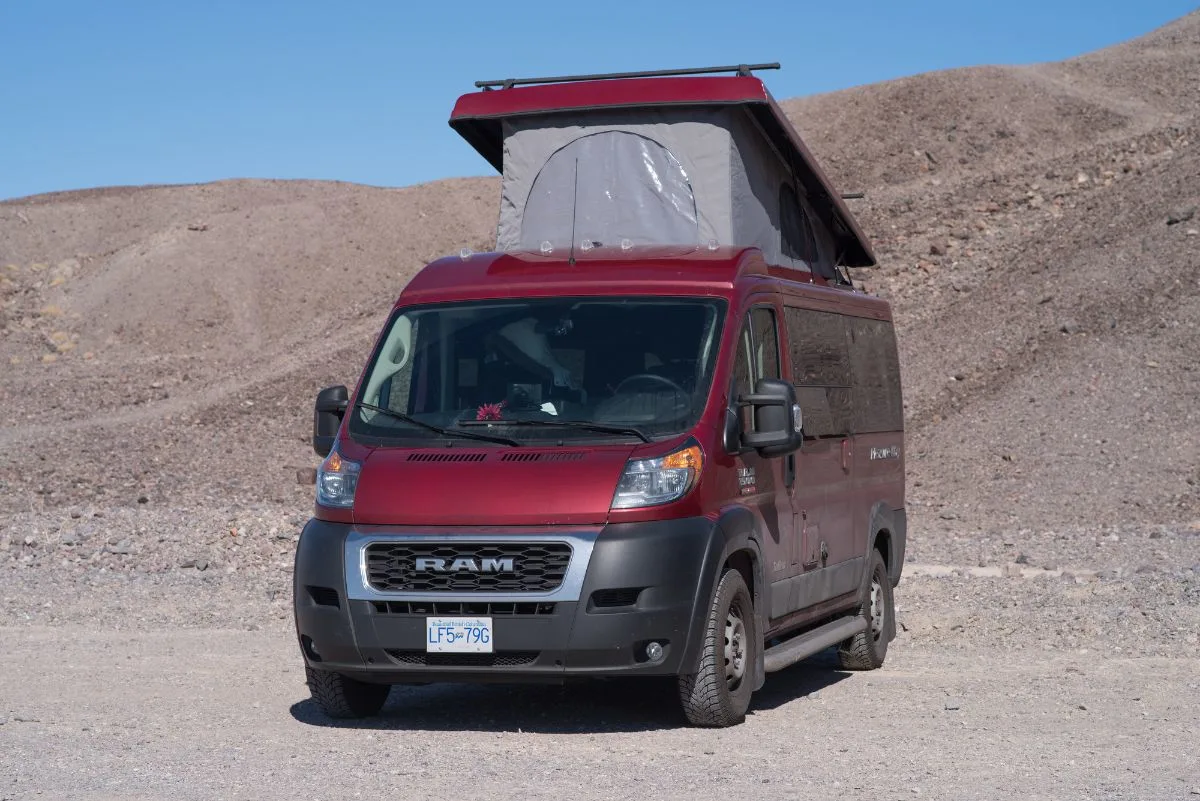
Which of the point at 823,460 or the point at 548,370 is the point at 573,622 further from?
the point at 823,460

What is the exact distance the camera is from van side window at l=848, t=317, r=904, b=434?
1135 cm

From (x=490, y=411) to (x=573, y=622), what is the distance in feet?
4.50

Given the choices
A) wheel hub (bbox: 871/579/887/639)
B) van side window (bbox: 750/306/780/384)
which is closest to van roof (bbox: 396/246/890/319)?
van side window (bbox: 750/306/780/384)

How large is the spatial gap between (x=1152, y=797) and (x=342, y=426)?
4485 mm

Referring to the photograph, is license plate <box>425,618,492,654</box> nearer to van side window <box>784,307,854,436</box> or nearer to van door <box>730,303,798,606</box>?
van door <box>730,303,798,606</box>

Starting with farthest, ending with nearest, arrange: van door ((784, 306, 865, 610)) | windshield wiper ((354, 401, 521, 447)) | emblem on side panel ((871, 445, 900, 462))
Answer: emblem on side panel ((871, 445, 900, 462))
van door ((784, 306, 865, 610))
windshield wiper ((354, 401, 521, 447))

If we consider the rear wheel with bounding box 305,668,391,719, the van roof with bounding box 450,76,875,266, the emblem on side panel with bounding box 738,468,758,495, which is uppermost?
the van roof with bounding box 450,76,875,266

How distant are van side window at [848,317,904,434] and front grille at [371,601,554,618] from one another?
3884 millimetres

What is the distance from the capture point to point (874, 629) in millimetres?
11586

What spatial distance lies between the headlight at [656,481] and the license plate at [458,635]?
875 millimetres

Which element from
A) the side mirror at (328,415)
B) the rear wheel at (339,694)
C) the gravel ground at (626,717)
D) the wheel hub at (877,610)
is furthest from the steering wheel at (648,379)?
the wheel hub at (877,610)

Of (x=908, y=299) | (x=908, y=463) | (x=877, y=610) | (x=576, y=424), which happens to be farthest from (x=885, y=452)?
(x=908, y=299)

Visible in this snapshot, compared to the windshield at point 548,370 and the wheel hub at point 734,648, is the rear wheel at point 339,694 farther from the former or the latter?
the wheel hub at point 734,648

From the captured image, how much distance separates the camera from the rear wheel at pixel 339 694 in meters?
8.61
